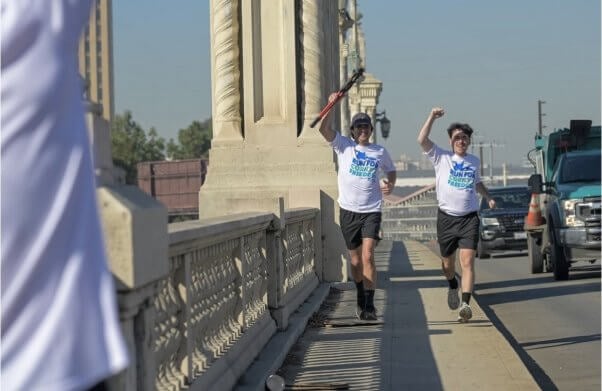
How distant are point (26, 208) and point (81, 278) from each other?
16 centimetres

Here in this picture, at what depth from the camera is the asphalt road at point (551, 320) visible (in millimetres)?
10344

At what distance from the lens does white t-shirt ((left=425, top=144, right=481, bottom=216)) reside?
12344 mm

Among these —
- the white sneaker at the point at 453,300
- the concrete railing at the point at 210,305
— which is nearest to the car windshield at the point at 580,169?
the white sneaker at the point at 453,300

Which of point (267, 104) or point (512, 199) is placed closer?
point (267, 104)

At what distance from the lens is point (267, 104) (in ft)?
57.8

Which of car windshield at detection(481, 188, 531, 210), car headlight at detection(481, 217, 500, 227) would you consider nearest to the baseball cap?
car headlight at detection(481, 217, 500, 227)

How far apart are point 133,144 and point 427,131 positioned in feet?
485

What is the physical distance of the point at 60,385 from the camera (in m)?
2.08

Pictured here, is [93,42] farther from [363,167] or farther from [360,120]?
[363,167]

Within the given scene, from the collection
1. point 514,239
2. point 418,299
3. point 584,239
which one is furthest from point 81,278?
point 514,239

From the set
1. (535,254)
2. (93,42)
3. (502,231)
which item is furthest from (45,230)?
(93,42)

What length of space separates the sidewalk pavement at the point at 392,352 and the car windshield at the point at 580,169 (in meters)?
8.20

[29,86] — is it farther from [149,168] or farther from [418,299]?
[149,168]

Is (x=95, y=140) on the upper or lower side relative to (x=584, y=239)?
upper
